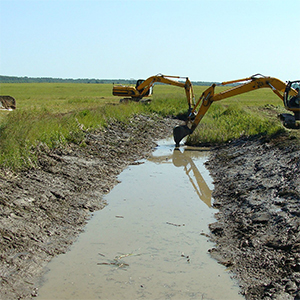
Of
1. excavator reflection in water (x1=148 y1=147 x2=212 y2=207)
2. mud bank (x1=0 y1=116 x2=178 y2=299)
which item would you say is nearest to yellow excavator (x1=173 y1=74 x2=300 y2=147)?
excavator reflection in water (x1=148 y1=147 x2=212 y2=207)

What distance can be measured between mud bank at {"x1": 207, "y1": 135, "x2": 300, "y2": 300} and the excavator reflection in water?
308mm

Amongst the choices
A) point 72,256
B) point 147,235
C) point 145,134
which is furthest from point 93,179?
point 145,134

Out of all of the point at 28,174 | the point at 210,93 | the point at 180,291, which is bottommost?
the point at 180,291

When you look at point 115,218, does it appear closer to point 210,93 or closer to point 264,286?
point 264,286

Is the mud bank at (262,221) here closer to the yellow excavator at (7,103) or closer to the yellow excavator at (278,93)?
the yellow excavator at (278,93)

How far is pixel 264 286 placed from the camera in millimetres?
5551

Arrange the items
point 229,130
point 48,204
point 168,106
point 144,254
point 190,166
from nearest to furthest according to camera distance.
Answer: point 144,254 < point 48,204 < point 190,166 < point 229,130 < point 168,106

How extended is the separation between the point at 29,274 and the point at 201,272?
98.9 inches

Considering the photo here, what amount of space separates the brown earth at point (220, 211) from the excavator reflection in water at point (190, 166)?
1.16 ft

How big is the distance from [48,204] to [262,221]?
4.25 meters

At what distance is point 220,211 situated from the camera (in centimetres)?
934

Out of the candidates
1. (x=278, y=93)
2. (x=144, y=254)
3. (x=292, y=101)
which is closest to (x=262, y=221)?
(x=144, y=254)

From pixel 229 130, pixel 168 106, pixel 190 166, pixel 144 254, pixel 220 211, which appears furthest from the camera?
pixel 168 106

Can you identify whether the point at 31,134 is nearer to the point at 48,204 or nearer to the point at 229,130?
the point at 48,204
